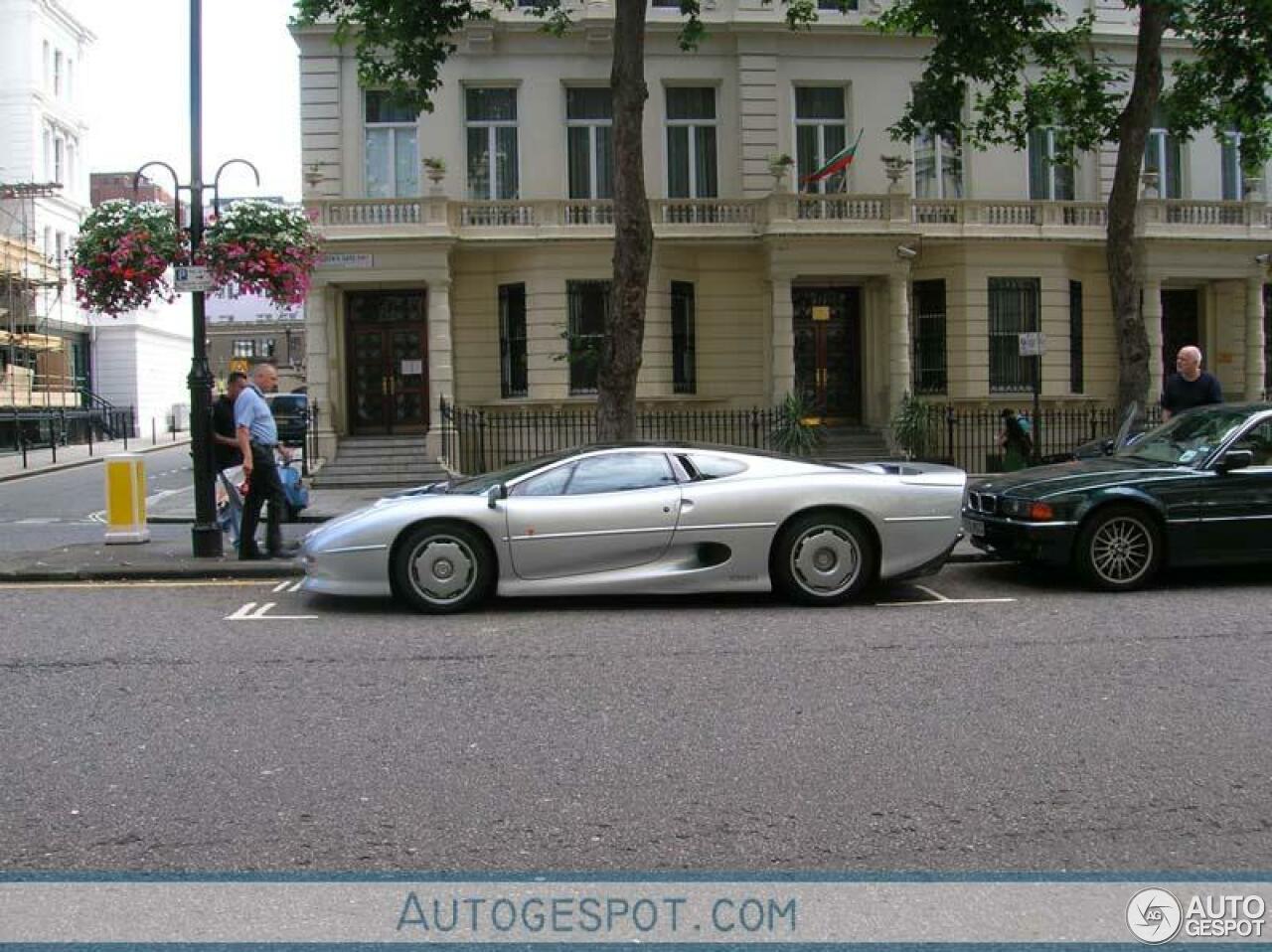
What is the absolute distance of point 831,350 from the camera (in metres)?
24.5

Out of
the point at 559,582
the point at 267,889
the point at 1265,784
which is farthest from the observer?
the point at 559,582

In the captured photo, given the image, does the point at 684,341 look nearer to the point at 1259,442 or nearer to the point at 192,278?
the point at 192,278

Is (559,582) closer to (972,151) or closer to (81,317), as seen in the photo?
(972,151)

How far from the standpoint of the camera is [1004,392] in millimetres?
24188

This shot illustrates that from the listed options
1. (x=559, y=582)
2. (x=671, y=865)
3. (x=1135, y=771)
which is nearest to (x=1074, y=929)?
(x=671, y=865)

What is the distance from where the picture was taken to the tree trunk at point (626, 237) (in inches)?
556

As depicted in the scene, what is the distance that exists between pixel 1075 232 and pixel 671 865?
22532mm

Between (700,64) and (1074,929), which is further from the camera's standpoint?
(700,64)

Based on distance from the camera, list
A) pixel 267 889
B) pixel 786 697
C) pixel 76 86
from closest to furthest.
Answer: pixel 267 889 → pixel 786 697 → pixel 76 86

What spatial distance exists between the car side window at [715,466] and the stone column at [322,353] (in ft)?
47.9

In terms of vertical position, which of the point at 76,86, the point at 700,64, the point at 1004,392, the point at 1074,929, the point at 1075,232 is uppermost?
the point at 76,86

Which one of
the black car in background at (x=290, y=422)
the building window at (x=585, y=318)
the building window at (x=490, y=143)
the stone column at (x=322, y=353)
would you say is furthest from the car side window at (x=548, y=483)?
the black car in background at (x=290, y=422)

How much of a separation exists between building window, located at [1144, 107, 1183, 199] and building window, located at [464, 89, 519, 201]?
43.7 ft

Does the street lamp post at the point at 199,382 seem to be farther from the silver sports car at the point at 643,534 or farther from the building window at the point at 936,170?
the building window at the point at 936,170
